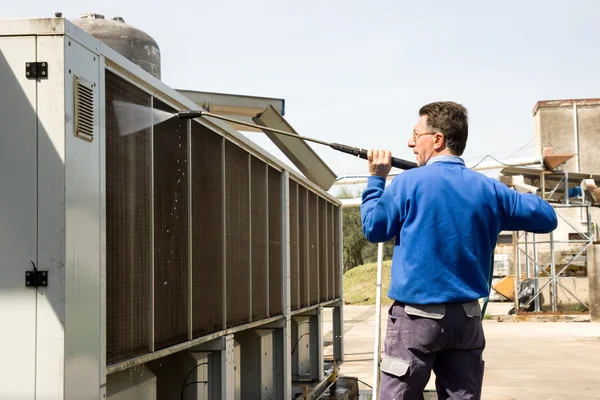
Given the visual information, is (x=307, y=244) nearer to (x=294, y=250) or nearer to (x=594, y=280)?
(x=294, y=250)

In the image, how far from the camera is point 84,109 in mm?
3070

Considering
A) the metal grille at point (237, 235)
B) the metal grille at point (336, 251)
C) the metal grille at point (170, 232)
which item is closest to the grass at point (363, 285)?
the metal grille at point (336, 251)

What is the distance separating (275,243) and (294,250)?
821 mm

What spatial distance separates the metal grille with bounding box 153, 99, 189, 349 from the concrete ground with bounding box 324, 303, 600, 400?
6060 millimetres

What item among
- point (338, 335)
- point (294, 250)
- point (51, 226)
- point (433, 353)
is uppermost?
point (51, 226)

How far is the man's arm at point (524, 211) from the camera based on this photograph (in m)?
3.46

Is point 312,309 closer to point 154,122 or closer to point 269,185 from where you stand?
point 269,185

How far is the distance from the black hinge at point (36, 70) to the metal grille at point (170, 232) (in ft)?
3.40

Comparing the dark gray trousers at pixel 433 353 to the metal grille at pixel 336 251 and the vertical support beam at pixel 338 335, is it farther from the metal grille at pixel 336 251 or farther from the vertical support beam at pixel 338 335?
the metal grille at pixel 336 251

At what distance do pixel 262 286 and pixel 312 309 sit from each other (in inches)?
105

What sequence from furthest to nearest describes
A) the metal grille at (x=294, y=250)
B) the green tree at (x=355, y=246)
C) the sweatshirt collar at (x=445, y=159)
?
1. the green tree at (x=355, y=246)
2. the metal grille at (x=294, y=250)
3. the sweatshirt collar at (x=445, y=159)

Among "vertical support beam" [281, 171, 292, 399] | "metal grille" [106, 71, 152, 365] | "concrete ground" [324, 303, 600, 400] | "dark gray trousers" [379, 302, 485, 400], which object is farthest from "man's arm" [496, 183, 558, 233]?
"concrete ground" [324, 303, 600, 400]

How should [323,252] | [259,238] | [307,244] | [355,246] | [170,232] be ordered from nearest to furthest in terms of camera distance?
[170,232]
[259,238]
[307,244]
[323,252]
[355,246]

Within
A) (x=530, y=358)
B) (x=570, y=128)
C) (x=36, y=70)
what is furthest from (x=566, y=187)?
(x=36, y=70)
